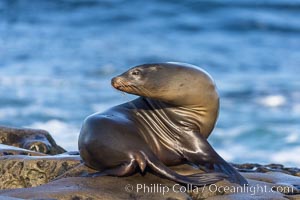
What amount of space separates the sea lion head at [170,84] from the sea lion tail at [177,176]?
43 centimetres

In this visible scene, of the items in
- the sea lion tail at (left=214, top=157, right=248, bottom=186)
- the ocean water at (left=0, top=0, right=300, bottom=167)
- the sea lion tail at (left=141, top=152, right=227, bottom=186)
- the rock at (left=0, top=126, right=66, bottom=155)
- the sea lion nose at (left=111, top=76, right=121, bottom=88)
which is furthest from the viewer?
the ocean water at (left=0, top=0, right=300, bottom=167)

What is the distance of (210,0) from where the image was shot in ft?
78.3

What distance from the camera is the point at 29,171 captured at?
18.0 ft

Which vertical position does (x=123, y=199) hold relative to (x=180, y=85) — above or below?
below

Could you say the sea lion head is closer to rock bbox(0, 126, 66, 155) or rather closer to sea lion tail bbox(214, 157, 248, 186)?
sea lion tail bbox(214, 157, 248, 186)

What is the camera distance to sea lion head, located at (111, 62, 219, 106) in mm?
5477

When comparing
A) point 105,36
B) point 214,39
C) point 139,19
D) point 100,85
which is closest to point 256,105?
point 100,85

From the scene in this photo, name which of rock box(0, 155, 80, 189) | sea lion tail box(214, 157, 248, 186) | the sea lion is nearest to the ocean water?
rock box(0, 155, 80, 189)

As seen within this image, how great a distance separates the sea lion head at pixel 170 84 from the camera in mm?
5477

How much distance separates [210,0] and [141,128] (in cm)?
1865

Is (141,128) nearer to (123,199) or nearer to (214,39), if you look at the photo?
(123,199)

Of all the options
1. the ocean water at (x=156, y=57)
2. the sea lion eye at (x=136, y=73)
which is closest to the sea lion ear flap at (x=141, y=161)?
the sea lion eye at (x=136, y=73)

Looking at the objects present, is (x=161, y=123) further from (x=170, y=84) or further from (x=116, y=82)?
(x=116, y=82)

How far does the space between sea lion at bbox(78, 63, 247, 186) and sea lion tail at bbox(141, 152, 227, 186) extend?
2 centimetres
